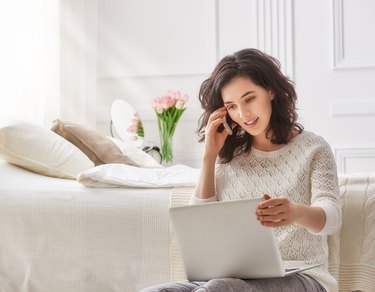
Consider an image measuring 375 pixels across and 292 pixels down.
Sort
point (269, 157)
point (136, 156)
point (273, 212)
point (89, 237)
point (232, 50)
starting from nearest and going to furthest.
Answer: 1. point (273, 212)
2. point (269, 157)
3. point (89, 237)
4. point (136, 156)
5. point (232, 50)

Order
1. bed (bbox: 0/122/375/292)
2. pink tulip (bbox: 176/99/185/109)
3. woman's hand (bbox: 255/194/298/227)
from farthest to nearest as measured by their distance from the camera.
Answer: pink tulip (bbox: 176/99/185/109) < bed (bbox: 0/122/375/292) < woman's hand (bbox: 255/194/298/227)

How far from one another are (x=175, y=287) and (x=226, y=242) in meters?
0.14

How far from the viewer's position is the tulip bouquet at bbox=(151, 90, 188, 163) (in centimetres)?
434

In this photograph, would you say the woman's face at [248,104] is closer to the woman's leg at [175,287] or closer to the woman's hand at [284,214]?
the woman's hand at [284,214]

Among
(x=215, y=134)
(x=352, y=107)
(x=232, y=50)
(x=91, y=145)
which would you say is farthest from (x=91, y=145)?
(x=352, y=107)

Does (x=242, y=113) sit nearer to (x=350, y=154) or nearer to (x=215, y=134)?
(x=215, y=134)

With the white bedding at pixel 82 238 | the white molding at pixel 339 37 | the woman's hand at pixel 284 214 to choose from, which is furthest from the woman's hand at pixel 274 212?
the white molding at pixel 339 37

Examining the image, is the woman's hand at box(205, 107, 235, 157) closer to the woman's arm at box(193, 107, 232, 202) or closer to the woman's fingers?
the woman's arm at box(193, 107, 232, 202)

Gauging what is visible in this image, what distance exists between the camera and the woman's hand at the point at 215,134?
1.88 meters

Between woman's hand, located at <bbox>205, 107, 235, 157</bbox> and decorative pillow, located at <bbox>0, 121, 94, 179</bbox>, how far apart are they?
2.87 feet

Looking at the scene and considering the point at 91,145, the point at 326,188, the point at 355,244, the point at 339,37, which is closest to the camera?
the point at 326,188

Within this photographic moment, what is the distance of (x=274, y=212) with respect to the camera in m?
1.48

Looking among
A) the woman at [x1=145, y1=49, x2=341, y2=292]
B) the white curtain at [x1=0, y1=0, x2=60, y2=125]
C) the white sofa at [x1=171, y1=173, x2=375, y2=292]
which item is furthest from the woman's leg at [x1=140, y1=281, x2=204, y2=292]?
the white curtain at [x1=0, y1=0, x2=60, y2=125]

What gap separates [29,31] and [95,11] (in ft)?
2.42
